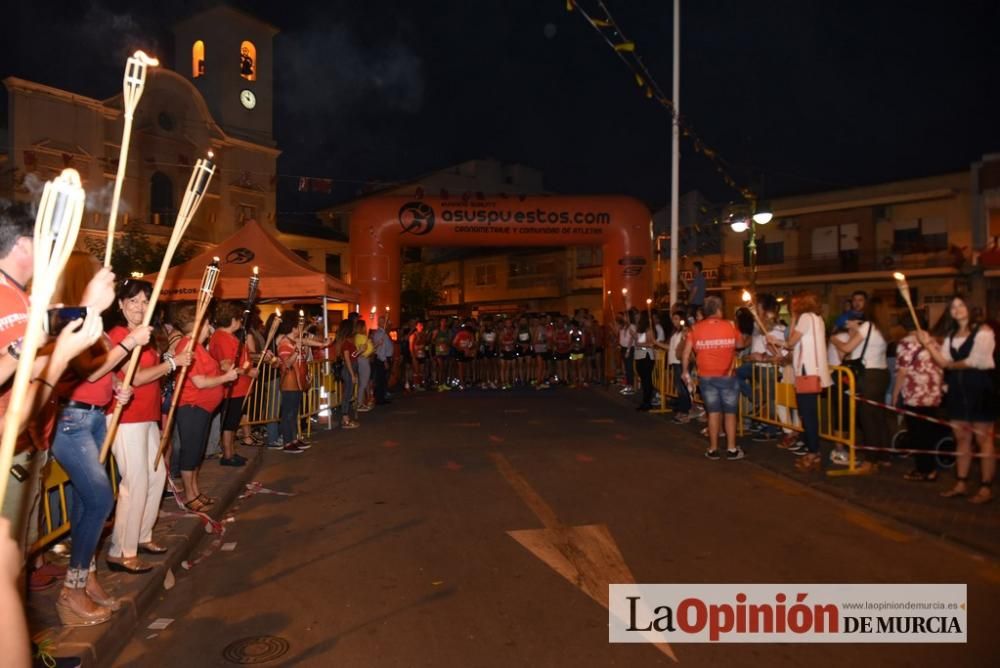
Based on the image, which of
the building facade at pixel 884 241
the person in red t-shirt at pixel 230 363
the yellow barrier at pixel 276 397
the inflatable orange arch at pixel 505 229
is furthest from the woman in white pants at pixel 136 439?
the building facade at pixel 884 241

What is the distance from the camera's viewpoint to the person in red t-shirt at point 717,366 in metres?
8.58

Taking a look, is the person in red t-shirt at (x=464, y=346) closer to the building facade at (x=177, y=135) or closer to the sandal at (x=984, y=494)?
the building facade at (x=177, y=135)

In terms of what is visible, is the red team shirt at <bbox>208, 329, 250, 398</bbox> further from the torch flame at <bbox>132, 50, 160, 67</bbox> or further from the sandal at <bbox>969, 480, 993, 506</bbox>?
the sandal at <bbox>969, 480, 993, 506</bbox>

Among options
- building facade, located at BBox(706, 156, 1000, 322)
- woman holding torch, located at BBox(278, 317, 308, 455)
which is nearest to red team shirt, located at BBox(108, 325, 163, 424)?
woman holding torch, located at BBox(278, 317, 308, 455)

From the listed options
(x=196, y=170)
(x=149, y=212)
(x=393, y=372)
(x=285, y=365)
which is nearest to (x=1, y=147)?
(x=149, y=212)

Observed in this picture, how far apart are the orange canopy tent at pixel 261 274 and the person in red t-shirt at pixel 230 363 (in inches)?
164

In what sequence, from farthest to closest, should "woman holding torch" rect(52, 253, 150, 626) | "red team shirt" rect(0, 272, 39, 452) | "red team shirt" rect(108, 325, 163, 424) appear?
"red team shirt" rect(108, 325, 163, 424) → "woman holding torch" rect(52, 253, 150, 626) → "red team shirt" rect(0, 272, 39, 452)

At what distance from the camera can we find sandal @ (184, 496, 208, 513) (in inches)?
249

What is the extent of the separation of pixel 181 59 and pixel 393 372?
3032 cm

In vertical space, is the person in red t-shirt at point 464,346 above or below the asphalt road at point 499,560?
above

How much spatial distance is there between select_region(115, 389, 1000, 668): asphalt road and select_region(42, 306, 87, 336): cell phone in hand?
2.08 metres

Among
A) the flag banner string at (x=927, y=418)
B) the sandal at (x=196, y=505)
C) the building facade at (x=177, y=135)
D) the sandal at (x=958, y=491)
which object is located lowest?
the sandal at (x=196, y=505)

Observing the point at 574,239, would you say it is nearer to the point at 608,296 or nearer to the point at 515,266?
the point at 608,296

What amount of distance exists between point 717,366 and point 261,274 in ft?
28.3
